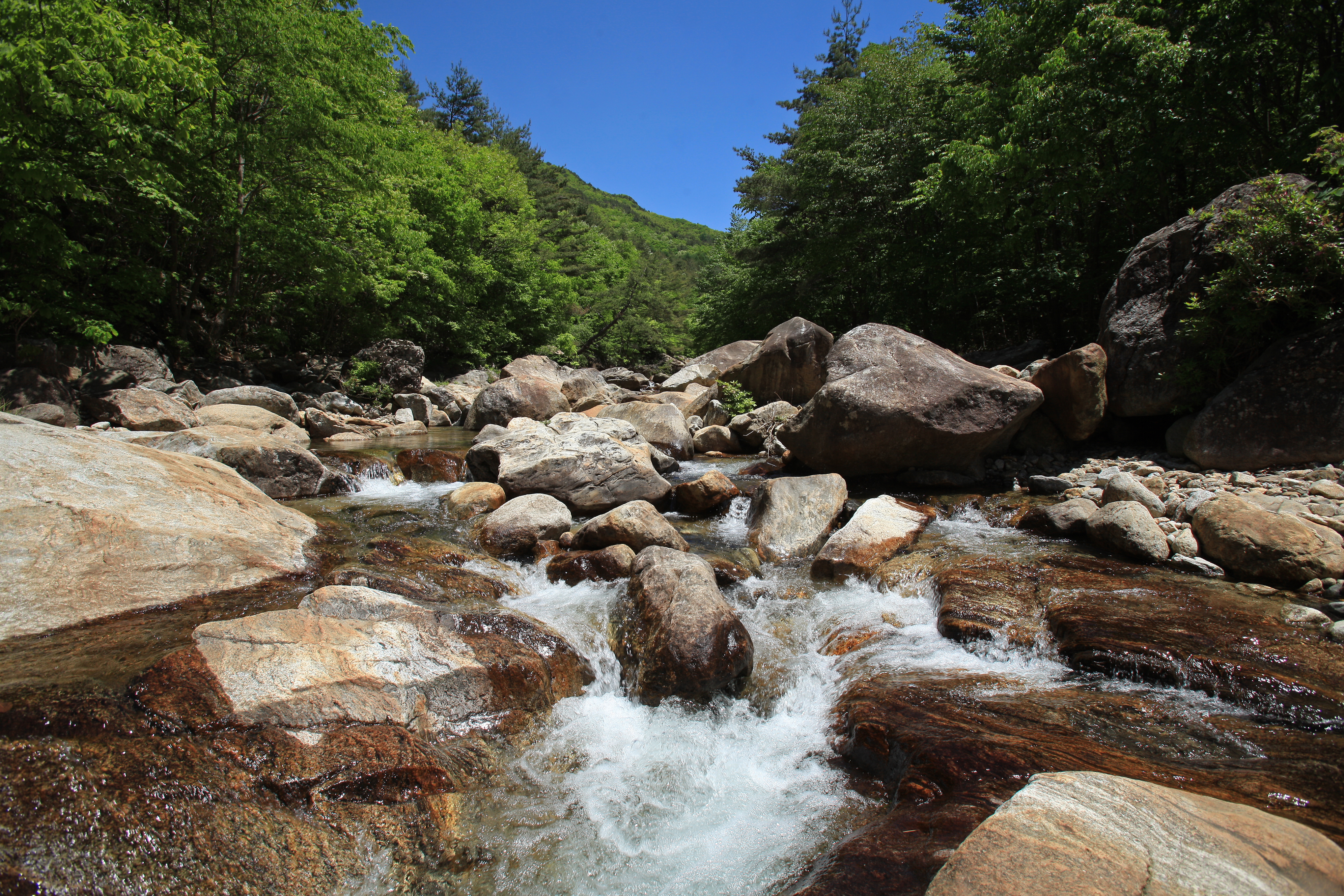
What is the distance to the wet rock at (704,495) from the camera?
326 inches

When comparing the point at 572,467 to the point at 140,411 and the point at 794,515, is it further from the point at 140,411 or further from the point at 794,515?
the point at 140,411

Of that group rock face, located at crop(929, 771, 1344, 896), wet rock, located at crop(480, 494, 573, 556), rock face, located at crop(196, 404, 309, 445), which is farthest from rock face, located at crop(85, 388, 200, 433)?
rock face, located at crop(929, 771, 1344, 896)

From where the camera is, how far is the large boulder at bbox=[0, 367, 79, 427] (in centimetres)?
890

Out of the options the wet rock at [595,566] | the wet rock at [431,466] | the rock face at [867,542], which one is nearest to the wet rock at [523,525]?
the wet rock at [595,566]

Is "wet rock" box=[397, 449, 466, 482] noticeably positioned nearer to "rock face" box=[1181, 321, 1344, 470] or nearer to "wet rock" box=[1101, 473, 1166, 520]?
"wet rock" box=[1101, 473, 1166, 520]

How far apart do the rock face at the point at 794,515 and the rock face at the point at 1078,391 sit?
4.06m

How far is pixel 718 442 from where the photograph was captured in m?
12.6

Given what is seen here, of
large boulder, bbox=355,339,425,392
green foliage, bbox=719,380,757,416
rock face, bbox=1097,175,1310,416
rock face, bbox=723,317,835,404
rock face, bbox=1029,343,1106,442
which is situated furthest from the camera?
large boulder, bbox=355,339,425,392

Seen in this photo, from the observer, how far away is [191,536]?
457cm

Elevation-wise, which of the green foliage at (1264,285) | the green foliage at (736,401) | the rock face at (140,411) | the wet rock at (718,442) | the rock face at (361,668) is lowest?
the rock face at (361,668)

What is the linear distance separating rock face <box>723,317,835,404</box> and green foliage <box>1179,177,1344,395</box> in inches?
281

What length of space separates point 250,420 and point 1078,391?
43.8 ft

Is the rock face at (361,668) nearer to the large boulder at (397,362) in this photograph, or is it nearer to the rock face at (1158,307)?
the rock face at (1158,307)

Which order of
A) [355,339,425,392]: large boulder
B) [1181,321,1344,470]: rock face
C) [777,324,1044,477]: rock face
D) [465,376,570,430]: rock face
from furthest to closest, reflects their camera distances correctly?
[355,339,425,392]: large boulder → [465,376,570,430]: rock face → [777,324,1044,477]: rock face → [1181,321,1344,470]: rock face
